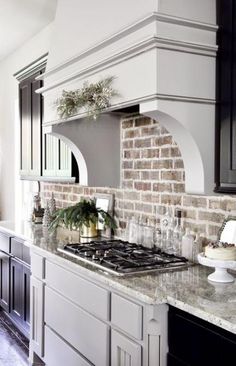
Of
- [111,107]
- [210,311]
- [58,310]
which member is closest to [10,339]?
[58,310]

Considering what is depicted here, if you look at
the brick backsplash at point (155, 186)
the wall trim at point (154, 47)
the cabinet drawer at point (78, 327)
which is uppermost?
the wall trim at point (154, 47)

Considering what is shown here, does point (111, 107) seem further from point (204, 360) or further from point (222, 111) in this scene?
point (204, 360)

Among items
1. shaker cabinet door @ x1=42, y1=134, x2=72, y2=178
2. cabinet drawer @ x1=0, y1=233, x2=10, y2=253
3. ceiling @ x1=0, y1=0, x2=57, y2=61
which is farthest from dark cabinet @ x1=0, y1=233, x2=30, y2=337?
ceiling @ x1=0, y1=0, x2=57, y2=61

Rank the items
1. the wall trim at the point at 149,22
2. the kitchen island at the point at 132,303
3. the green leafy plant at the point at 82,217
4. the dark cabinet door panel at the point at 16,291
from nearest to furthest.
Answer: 1. the kitchen island at the point at 132,303
2. the wall trim at the point at 149,22
3. the green leafy plant at the point at 82,217
4. the dark cabinet door panel at the point at 16,291

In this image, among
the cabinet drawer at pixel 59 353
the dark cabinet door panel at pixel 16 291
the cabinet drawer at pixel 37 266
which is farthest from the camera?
the dark cabinet door panel at pixel 16 291

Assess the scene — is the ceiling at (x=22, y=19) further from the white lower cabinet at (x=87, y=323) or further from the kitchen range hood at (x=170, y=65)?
the white lower cabinet at (x=87, y=323)

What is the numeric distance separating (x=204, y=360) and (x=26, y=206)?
3.60 metres

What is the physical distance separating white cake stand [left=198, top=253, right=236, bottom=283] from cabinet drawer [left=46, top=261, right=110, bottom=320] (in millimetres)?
508

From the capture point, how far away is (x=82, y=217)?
3203 millimetres

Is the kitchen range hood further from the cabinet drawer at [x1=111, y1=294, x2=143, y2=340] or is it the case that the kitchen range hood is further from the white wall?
the white wall

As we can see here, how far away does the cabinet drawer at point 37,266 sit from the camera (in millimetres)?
2984

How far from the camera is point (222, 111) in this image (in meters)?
2.14

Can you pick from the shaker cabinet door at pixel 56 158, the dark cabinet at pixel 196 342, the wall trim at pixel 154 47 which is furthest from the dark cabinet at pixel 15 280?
the dark cabinet at pixel 196 342

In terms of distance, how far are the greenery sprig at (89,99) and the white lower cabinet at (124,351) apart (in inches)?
47.4
